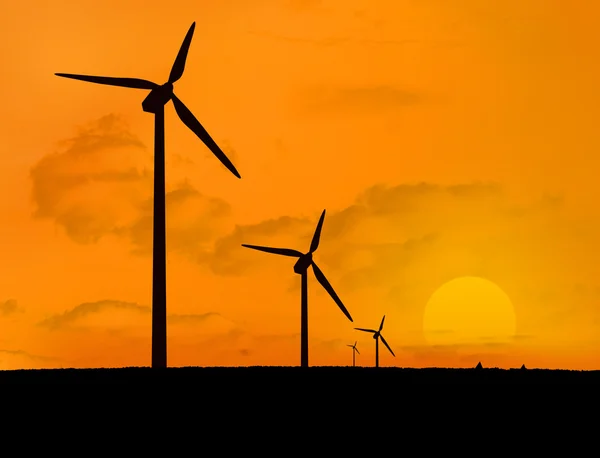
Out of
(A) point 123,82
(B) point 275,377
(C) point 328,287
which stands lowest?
(B) point 275,377

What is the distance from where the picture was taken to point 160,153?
74.7 metres

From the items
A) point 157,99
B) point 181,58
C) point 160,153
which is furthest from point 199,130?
point 160,153

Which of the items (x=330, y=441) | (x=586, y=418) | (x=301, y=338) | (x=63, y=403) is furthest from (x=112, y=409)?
(x=301, y=338)

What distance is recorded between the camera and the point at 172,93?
83000 mm

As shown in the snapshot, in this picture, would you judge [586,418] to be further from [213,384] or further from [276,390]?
[213,384]

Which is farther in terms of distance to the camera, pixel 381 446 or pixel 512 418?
pixel 512 418

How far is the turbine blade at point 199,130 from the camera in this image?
8131 cm

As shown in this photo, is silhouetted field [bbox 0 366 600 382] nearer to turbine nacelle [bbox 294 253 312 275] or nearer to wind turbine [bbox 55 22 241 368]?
wind turbine [bbox 55 22 241 368]

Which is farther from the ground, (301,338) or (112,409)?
(301,338)

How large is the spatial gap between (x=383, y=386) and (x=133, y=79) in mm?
31248

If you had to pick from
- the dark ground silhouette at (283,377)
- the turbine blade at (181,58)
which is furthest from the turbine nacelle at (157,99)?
the dark ground silhouette at (283,377)

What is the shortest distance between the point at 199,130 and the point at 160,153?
29.1 feet

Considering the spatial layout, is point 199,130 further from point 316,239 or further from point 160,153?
point 316,239

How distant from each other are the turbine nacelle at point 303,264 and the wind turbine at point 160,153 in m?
38.4
